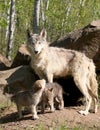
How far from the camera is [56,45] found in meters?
12.6

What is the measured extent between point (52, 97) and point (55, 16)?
20.6 metres

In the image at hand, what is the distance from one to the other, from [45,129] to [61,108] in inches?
59.1

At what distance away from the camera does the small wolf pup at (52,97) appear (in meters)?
9.38

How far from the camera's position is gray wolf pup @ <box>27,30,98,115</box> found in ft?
35.1

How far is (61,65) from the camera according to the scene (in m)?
11.0

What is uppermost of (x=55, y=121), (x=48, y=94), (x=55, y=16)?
(x=55, y=16)

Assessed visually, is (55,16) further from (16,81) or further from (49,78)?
(49,78)

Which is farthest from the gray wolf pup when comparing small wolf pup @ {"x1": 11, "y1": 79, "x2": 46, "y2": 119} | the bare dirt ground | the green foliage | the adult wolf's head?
the green foliage

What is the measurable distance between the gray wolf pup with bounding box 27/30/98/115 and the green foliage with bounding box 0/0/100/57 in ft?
40.6

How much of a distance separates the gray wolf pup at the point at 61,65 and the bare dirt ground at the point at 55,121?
1195mm

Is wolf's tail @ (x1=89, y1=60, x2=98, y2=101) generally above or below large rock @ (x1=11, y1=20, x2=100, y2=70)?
below

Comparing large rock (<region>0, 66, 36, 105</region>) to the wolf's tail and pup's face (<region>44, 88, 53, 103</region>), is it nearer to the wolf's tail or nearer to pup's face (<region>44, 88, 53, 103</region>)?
the wolf's tail

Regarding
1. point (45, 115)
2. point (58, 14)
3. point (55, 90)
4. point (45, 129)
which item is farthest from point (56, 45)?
point (58, 14)

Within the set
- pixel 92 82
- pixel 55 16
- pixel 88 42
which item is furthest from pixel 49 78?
pixel 55 16
